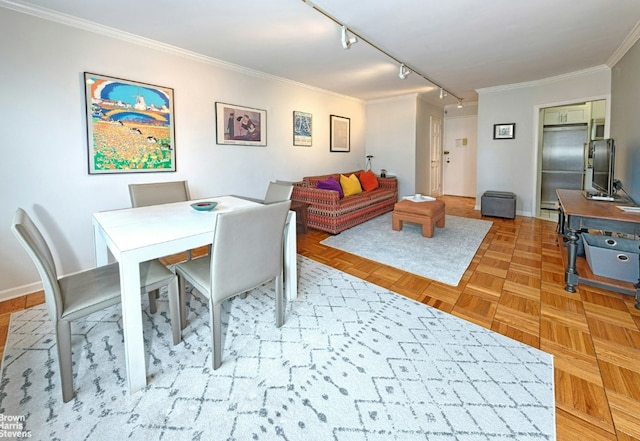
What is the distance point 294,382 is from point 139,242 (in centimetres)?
105

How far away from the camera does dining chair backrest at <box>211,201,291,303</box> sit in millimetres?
1478

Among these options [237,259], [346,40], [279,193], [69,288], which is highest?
[346,40]

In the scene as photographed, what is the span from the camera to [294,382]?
4.90 feet

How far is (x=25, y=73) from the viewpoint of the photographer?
7.70 ft

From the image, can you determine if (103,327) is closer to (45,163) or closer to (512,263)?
(45,163)

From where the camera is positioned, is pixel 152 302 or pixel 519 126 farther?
pixel 519 126

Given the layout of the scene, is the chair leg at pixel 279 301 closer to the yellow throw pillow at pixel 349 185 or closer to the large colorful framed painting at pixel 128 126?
the large colorful framed painting at pixel 128 126

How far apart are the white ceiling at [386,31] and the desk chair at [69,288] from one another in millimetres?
2053

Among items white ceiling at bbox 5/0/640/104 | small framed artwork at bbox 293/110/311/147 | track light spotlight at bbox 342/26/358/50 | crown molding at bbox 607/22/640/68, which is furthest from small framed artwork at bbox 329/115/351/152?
crown molding at bbox 607/22/640/68

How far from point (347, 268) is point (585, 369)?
6.09ft

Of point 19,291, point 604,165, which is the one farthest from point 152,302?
point 604,165

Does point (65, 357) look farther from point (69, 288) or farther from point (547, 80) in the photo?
point (547, 80)

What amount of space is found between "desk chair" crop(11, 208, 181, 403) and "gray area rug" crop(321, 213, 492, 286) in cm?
217

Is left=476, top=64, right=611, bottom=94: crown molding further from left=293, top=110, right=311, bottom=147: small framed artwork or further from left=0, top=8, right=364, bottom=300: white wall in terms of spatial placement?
left=0, top=8, right=364, bottom=300: white wall
